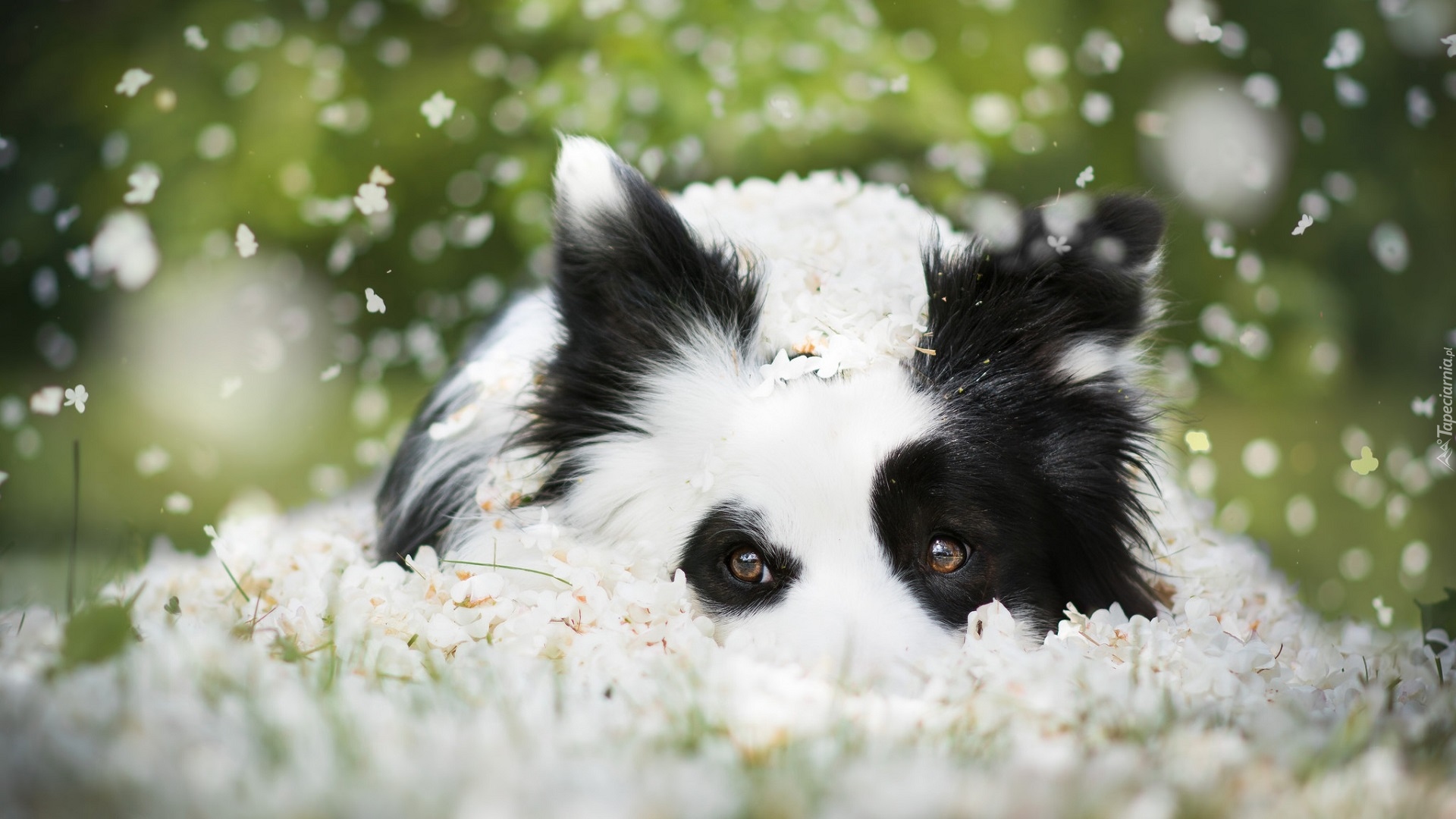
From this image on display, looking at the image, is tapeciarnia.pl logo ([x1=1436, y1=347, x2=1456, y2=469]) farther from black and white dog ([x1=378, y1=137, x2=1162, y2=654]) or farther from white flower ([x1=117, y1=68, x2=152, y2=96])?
white flower ([x1=117, y1=68, x2=152, y2=96])

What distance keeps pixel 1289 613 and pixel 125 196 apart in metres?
3.63

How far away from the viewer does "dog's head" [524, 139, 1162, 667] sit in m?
2.04

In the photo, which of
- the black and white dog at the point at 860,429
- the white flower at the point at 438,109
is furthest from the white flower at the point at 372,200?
the black and white dog at the point at 860,429

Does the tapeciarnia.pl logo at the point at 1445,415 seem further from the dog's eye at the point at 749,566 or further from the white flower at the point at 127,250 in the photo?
the white flower at the point at 127,250

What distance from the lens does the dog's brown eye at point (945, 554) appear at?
6.83ft

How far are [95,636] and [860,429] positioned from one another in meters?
1.27

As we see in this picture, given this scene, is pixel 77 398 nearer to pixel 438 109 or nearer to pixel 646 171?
pixel 438 109

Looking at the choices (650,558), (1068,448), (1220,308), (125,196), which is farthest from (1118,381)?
(125,196)

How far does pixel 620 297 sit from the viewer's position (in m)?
2.29

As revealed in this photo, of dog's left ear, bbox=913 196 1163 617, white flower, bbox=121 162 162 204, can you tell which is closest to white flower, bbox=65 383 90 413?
white flower, bbox=121 162 162 204

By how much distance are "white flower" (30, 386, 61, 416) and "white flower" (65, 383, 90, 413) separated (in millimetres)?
42

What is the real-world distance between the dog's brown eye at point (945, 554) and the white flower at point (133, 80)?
3077mm

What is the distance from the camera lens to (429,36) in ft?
13.2

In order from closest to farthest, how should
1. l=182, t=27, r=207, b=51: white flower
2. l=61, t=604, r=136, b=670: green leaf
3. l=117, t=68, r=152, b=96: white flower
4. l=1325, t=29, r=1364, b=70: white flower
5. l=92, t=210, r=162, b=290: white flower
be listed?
l=61, t=604, r=136, b=670: green leaf, l=1325, t=29, r=1364, b=70: white flower, l=92, t=210, r=162, b=290: white flower, l=117, t=68, r=152, b=96: white flower, l=182, t=27, r=207, b=51: white flower
